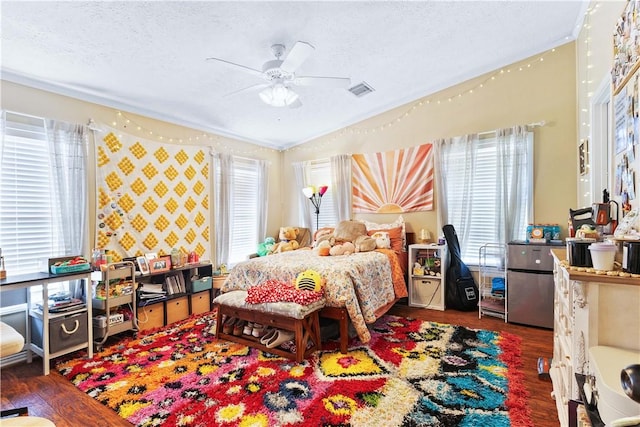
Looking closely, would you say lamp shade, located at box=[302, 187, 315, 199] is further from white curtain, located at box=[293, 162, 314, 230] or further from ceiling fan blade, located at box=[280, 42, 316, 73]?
ceiling fan blade, located at box=[280, 42, 316, 73]

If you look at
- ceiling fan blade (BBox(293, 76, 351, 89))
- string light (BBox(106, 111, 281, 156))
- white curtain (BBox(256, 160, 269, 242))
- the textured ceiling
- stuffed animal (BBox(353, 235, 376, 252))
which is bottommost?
stuffed animal (BBox(353, 235, 376, 252))

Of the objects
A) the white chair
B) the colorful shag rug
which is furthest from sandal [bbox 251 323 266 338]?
the white chair

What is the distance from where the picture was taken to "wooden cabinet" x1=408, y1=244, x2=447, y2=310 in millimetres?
4004

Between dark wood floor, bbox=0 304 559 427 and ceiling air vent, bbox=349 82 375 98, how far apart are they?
3275 millimetres

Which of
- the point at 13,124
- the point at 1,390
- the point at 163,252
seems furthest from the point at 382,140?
the point at 1,390

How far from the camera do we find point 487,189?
394 centimetres

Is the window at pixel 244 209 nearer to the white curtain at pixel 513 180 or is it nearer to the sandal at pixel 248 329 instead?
the sandal at pixel 248 329

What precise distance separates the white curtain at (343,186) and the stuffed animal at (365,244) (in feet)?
3.44

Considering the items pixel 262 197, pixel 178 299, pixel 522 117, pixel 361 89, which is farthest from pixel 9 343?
pixel 522 117

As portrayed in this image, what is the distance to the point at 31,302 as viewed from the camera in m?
2.76

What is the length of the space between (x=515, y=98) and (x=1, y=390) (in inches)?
222

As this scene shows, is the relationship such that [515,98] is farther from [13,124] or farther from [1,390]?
[1,390]

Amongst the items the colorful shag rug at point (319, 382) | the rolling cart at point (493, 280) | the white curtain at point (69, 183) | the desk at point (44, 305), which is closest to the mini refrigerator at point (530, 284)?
the rolling cart at point (493, 280)

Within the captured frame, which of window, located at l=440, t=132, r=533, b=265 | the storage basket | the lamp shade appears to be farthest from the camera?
the lamp shade
